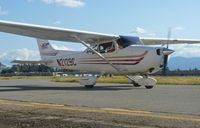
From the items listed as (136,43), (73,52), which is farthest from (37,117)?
(73,52)

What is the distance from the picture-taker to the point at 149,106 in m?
11.2

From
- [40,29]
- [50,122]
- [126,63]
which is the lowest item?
[50,122]

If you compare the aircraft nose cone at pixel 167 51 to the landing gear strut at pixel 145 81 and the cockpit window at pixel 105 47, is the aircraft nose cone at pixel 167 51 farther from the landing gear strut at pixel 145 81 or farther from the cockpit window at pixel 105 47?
the cockpit window at pixel 105 47

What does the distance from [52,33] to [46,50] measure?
21.8 ft

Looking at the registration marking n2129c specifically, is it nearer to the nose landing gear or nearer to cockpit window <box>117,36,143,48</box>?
cockpit window <box>117,36,143,48</box>

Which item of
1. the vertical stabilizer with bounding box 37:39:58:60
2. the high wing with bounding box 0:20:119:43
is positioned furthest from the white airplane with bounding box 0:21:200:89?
the vertical stabilizer with bounding box 37:39:58:60

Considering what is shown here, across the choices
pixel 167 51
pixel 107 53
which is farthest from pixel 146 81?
pixel 107 53

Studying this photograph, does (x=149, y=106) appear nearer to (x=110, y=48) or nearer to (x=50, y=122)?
(x=50, y=122)

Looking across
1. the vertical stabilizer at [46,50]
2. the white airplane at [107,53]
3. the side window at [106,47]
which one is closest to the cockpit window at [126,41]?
the white airplane at [107,53]

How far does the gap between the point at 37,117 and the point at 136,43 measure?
12369 millimetres

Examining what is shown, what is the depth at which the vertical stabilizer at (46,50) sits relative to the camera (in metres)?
27.2

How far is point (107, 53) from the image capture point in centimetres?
2177

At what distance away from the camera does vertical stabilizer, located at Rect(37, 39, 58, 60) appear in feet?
89.2

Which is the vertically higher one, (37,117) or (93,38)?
(93,38)
